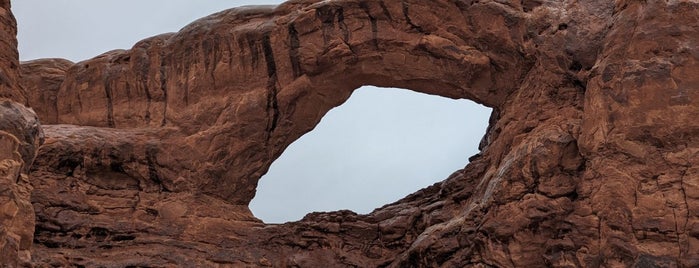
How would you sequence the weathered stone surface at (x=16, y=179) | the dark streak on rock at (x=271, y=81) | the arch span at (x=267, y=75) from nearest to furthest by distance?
1. the weathered stone surface at (x=16, y=179)
2. the arch span at (x=267, y=75)
3. the dark streak on rock at (x=271, y=81)

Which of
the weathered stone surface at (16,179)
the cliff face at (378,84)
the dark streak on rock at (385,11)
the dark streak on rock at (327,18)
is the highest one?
the dark streak on rock at (385,11)

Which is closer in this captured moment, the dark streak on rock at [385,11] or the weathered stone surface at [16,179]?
the weathered stone surface at [16,179]

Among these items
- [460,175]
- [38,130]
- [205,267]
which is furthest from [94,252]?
[460,175]

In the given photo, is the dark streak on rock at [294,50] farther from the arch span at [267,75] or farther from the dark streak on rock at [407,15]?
the dark streak on rock at [407,15]

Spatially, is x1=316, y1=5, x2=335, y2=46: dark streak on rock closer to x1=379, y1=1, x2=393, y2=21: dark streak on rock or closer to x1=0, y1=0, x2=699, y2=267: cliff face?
x1=0, y1=0, x2=699, y2=267: cliff face

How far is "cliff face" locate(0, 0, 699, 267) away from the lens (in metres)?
15.0

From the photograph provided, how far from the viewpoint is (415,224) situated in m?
19.5

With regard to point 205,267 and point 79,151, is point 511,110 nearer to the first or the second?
point 205,267

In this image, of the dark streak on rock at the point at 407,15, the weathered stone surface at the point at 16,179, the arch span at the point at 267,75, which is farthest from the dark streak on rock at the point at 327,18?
the weathered stone surface at the point at 16,179

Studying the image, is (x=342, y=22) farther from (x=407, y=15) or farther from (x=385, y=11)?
(x=407, y=15)

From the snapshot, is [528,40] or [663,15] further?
[528,40]

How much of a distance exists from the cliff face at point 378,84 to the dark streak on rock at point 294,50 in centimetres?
3

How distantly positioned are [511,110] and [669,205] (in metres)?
4.88

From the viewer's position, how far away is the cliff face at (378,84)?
49.3ft
